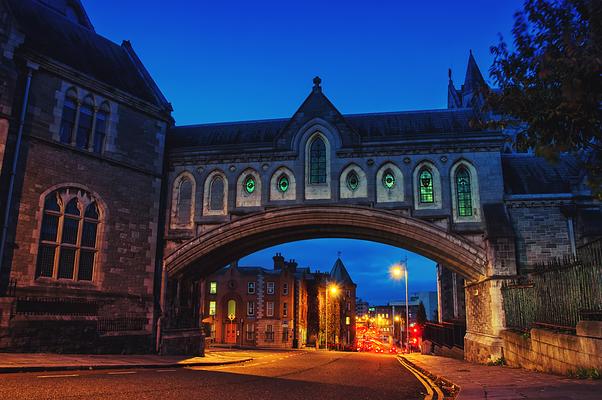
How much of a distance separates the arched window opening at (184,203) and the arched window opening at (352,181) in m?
7.56

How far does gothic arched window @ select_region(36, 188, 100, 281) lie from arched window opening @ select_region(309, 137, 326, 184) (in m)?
9.39

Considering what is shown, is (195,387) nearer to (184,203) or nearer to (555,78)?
(555,78)

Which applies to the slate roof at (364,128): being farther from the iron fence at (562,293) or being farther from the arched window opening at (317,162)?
the iron fence at (562,293)

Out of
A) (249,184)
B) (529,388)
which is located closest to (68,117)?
(249,184)

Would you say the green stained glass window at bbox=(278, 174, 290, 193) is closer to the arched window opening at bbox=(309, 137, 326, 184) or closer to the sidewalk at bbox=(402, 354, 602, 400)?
the arched window opening at bbox=(309, 137, 326, 184)

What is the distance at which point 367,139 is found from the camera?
73.2 ft

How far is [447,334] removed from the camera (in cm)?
2844

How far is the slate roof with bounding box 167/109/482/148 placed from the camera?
23.0 metres

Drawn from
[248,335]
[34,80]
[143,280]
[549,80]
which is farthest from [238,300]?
[549,80]

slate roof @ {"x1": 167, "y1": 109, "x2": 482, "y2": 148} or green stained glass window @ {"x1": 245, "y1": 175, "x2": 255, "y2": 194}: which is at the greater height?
slate roof @ {"x1": 167, "y1": 109, "x2": 482, "y2": 148}

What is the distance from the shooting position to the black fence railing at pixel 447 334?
82.1 feet

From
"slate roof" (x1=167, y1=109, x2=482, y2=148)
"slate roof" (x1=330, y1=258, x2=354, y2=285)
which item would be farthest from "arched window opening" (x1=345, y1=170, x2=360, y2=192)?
"slate roof" (x1=330, y1=258, x2=354, y2=285)

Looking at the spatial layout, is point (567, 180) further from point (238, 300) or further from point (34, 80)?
point (238, 300)

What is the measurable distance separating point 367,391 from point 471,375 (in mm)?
4985
